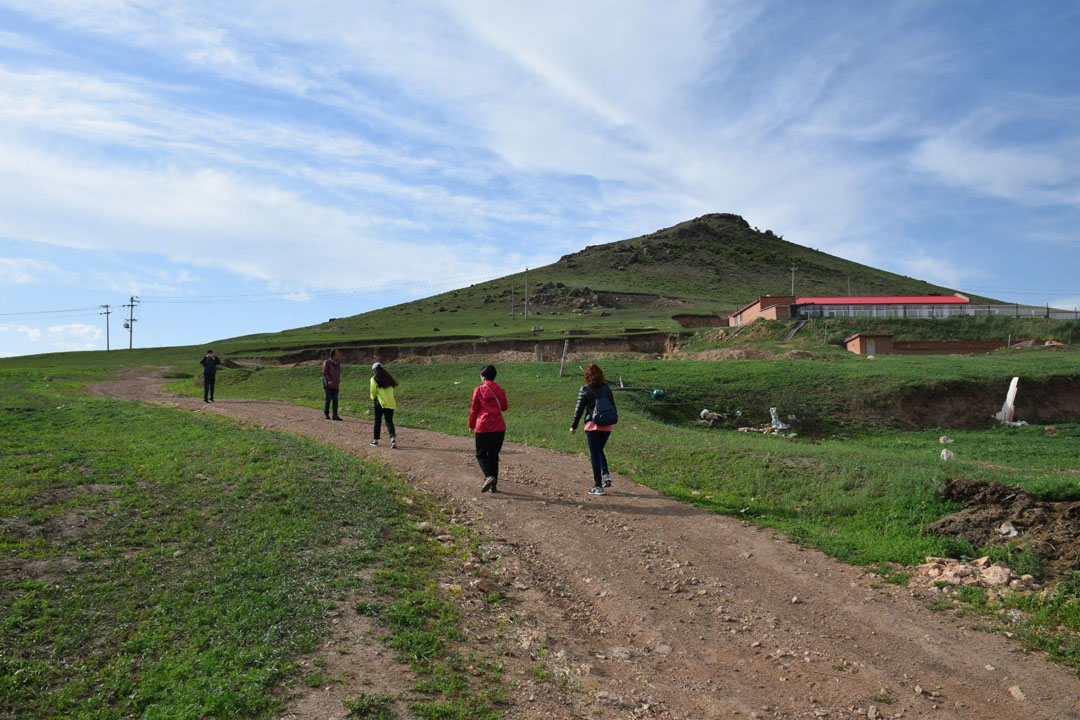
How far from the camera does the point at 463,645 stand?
19.7 feet

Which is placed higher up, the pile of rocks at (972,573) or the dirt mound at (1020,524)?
the dirt mound at (1020,524)

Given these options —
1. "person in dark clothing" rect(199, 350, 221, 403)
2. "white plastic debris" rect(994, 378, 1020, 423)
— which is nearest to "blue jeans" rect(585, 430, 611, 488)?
"person in dark clothing" rect(199, 350, 221, 403)

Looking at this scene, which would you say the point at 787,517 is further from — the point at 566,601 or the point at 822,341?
the point at 822,341

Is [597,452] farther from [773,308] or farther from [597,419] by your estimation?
[773,308]

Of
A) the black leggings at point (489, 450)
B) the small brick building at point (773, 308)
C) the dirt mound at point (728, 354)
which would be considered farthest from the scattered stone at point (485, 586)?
the small brick building at point (773, 308)

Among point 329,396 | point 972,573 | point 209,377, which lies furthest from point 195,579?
point 209,377

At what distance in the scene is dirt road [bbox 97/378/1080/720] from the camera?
5.23m

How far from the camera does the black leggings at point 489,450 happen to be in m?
11.5

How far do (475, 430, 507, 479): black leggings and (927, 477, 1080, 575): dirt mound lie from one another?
6.01 m

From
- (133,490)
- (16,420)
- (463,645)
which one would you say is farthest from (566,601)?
(16,420)

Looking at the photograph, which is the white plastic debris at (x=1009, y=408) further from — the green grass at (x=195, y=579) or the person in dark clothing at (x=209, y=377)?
the person in dark clothing at (x=209, y=377)

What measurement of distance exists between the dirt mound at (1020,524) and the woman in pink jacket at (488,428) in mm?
6016

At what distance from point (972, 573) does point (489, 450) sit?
21.7ft

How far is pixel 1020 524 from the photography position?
865 cm
